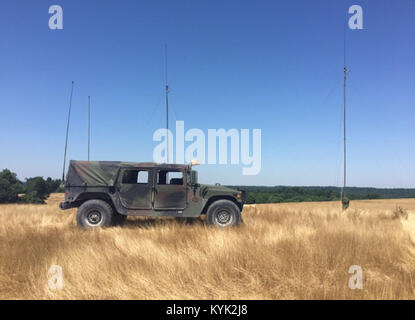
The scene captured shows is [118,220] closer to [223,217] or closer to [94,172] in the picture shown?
[94,172]

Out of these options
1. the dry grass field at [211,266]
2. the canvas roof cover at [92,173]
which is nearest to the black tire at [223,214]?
the dry grass field at [211,266]

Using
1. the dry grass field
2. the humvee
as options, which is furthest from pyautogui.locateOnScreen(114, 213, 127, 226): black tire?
the dry grass field

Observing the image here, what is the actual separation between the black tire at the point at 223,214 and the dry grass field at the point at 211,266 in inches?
53.8

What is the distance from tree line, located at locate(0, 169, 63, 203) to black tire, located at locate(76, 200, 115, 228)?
4172cm

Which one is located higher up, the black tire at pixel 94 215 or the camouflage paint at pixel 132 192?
the camouflage paint at pixel 132 192

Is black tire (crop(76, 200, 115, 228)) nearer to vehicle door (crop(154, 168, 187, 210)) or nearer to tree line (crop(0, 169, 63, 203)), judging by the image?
vehicle door (crop(154, 168, 187, 210))

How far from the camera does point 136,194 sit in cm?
671

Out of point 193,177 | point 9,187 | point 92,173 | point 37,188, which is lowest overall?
point 37,188

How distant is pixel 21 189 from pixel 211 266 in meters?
55.9

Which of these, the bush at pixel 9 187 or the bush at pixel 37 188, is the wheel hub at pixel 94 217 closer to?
the bush at pixel 37 188

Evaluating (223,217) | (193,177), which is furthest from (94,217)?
(223,217)

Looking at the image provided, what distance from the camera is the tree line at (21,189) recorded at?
133 feet

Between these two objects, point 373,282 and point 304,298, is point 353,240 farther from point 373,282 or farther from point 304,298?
point 304,298
